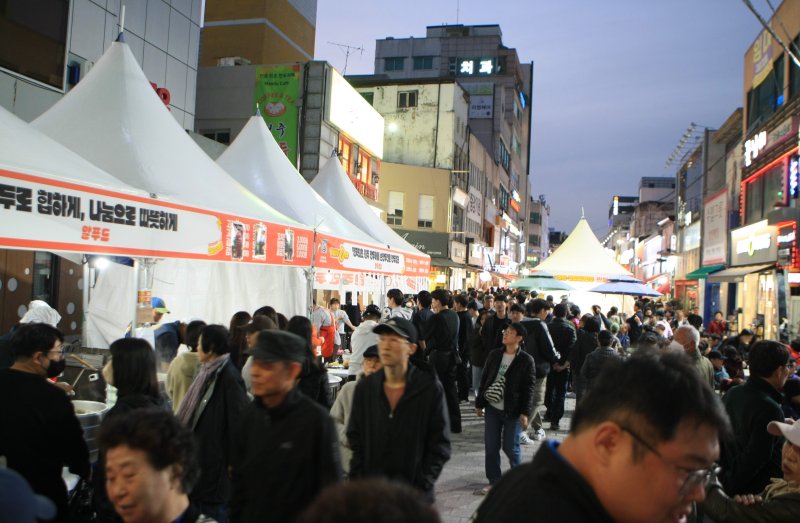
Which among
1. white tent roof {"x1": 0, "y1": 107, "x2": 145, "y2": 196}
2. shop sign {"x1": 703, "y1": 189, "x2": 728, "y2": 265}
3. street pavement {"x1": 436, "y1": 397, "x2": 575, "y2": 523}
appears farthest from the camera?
shop sign {"x1": 703, "y1": 189, "x2": 728, "y2": 265}

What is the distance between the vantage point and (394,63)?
7319cm

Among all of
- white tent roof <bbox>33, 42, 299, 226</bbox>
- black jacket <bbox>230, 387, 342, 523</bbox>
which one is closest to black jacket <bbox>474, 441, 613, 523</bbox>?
black jacket <bbox>230, 387, 342, 523</bbox>

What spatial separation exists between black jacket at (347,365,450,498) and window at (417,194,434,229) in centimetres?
3381

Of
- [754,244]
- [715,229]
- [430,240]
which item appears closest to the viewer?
[754,244]

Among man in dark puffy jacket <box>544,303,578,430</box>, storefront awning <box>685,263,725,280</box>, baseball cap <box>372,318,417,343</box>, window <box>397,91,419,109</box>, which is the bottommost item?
man in dark puffy jacket <box>544,303,578,430</box>

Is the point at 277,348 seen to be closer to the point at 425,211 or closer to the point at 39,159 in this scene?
the point at 39,159

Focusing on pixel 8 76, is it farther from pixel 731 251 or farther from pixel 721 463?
pixel 731 251

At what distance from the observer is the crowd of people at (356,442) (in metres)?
1.45

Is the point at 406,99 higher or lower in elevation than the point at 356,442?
higher

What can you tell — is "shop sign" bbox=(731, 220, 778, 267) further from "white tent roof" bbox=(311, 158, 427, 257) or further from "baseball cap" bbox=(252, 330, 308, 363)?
"baseball cap" bbox=(252, 330, 308, 363)

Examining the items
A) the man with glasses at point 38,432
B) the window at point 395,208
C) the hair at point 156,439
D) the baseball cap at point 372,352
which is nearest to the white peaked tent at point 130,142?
the baseball cap at point 372,352

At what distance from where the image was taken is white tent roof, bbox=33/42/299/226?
6.58 meters

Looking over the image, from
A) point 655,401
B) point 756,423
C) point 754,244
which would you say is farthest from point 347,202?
point 754,244

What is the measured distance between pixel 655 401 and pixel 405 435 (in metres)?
2.62
